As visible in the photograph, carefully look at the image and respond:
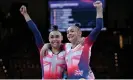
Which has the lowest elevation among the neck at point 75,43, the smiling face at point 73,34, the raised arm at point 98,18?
the neck at point 75,43

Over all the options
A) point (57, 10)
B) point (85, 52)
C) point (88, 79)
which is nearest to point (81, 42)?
point (85, 52)

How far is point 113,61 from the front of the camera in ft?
28.2

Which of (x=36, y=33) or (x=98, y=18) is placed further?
(x=36, y=33)

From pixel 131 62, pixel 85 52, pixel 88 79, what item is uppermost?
pixel 85 52

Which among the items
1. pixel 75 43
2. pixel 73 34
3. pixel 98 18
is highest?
pixel 98 18

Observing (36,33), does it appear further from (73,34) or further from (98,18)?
(98,18)

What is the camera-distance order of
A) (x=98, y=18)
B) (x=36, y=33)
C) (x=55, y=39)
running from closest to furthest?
(x=98, y=18) → (x=55, y=39) → (x=36, y=33)

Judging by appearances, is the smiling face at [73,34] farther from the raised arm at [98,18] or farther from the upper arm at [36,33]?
the upper arm at [36,33]

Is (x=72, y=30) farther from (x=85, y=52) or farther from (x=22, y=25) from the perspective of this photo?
(x=22, y=25)

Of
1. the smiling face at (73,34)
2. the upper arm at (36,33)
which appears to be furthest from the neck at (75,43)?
the upper arm at (36,33)

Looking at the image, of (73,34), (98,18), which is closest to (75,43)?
(73,34)

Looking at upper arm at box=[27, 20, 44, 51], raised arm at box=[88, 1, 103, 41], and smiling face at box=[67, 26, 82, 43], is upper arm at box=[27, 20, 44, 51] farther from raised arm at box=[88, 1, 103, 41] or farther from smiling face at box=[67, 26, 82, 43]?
raised arm at box=[88, 1, 103, 41]

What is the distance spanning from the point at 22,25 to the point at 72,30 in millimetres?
4586

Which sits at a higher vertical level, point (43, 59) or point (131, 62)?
point (43, 59)
